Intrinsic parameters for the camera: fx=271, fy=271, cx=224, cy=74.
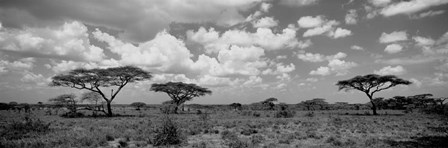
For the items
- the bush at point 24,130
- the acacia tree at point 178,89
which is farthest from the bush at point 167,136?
the acacia tree at point 178,89

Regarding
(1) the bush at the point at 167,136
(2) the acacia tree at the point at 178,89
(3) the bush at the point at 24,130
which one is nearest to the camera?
(1) the bush at the point at 167,136

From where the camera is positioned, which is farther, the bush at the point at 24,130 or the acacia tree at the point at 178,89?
the acacia tree at the point at 178,89

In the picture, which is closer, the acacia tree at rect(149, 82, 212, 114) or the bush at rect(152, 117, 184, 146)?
the bush at rect(152, 117, 184, 146)

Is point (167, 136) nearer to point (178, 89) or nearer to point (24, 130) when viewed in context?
point (24, 130)

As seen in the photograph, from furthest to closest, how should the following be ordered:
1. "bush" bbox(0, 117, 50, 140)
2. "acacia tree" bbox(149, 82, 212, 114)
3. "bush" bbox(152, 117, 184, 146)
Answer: "acacia tree" bbox(149, 82, 212, 114) → "bush" bbox(0, 117, 50, 140) → "bush" bbox(152, 117, 184, 146)

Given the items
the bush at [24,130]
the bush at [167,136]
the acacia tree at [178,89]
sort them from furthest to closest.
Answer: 1. the acacia tree at [178,89]
2. the bush at [24,130]
3. the bush at [167,136]

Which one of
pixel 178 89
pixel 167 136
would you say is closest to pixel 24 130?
pixel 167 136

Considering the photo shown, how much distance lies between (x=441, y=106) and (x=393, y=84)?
36.2 meters

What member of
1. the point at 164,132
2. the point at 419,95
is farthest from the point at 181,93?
the point at 419,95

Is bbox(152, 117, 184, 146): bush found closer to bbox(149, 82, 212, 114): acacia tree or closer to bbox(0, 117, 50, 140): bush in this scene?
bbox(0, 117, 50, 140): bush

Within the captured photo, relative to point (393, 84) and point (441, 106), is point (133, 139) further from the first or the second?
point (393, 84)

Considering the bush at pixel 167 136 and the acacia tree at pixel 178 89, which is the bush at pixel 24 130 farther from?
the acacia tree at pixel 178 89

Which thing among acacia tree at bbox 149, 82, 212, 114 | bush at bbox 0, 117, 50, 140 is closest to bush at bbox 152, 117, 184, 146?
bush at bbox 0, 117, 50, 140

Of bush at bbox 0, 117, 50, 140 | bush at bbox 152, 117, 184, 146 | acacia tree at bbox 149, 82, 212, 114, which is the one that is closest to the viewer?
bush at bbox 152, 117, 184, 146
